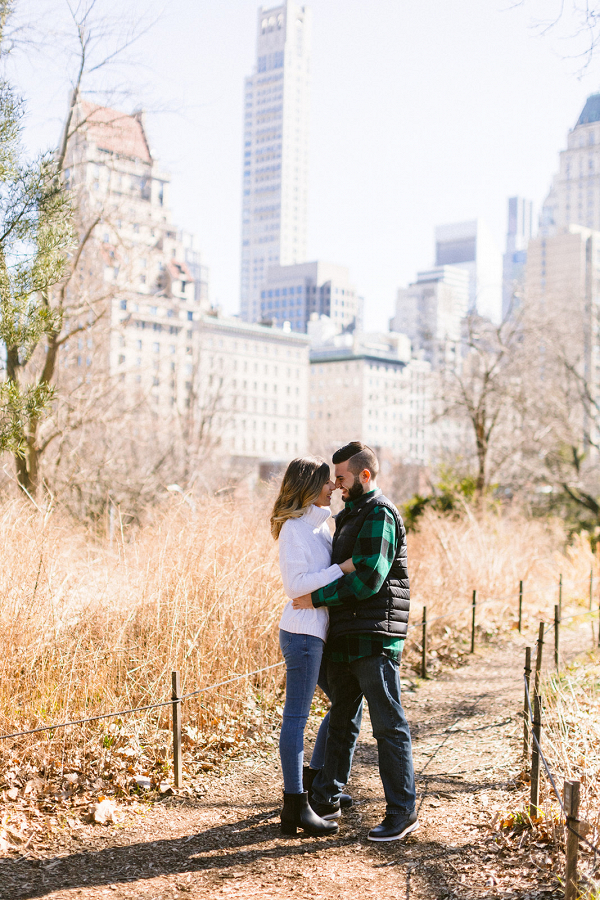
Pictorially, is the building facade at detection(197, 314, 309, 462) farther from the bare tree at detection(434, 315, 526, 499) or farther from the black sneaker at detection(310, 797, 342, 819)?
the black sneaker at detection(310, 797, 342, 819)

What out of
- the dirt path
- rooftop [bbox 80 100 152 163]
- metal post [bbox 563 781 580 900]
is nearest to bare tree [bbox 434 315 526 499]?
rooftop [bbox 80 100 152 163]

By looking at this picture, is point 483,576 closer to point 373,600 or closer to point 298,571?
point 373,600

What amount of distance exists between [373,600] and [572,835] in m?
1.37

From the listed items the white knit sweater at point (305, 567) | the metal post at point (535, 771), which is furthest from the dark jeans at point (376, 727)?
the metal post at point (535, 771)

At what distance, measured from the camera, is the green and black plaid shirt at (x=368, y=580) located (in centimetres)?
423

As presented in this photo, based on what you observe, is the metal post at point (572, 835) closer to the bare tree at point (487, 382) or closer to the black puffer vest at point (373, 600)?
the black puffer vest at point (373, 600)

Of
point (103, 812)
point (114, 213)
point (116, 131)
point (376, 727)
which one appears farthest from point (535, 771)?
point (114, 213)

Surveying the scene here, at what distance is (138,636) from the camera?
642cm

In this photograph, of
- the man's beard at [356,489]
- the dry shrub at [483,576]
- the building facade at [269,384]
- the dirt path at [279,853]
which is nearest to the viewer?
the dirt path at [279,853]

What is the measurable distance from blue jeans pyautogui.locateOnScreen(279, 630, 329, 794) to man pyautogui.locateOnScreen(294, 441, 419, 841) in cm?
14

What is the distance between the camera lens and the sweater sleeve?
14.1ft

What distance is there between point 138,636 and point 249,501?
12.1 feet

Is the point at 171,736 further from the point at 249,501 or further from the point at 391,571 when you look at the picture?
the point at 249,501

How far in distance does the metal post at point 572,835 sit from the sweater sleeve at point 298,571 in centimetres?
141
